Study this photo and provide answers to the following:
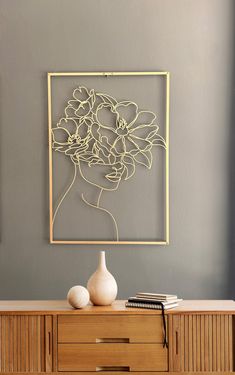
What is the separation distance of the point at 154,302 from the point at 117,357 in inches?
12.7

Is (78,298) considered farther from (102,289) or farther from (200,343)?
(200,343)

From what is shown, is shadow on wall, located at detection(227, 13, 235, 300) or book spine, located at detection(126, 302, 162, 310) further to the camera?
shadow on wall, located at detection(227, 13, 235, 300)

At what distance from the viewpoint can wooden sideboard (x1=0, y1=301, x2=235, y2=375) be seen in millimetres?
3045

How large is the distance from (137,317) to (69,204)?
0.95 meters

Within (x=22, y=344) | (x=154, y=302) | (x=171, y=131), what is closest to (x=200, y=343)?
(x=154, y=302)

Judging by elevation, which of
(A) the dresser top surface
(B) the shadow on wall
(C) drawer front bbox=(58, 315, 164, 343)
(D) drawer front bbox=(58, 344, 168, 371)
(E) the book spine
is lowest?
(D) drawer front bbox=(58, 344, 168, 371)

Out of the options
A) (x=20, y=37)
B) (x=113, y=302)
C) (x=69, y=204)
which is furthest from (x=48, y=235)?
(x=20, y=37)

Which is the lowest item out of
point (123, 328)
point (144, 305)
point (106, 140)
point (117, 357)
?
point (117, 357)

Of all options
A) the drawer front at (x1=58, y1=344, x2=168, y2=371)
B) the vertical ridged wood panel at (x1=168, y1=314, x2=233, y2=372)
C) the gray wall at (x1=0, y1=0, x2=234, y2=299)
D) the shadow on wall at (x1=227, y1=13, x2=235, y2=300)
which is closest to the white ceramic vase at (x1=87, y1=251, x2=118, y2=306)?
the drawer front at (x1=58, y1=344, x2=168, y2=371)

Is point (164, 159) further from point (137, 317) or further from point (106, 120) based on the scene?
point (137, 317)

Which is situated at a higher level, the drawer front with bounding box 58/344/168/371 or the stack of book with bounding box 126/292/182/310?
the stack of book with bounding box 126/292/182/310

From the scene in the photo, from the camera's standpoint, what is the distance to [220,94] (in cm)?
370

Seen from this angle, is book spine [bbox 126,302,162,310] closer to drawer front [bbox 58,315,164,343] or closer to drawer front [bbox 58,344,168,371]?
drawer front [bbox 58,315,164,343]

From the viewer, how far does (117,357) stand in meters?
3.05
